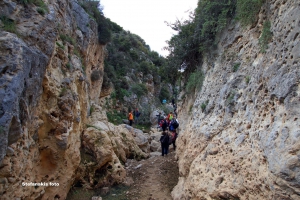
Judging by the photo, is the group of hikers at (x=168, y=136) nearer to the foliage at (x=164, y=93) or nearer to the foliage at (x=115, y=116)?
the foliage at (x=115, y=116)

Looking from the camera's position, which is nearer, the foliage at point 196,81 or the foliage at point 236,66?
the foliage at point 236,66

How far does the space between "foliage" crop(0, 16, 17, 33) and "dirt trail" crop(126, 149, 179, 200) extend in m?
5.59

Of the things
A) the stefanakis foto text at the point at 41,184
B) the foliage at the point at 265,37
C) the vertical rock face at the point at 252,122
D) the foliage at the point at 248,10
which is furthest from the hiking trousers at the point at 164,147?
the foliage at the point at 265,37

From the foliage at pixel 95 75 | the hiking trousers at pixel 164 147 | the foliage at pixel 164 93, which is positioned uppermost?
the foliage at pixel 164 93

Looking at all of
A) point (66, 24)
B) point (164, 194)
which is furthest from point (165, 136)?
point (66, 24)

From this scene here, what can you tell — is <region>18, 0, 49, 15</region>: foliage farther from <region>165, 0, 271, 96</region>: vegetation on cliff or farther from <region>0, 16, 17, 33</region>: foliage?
<region>165, 0, 271, 96</region>: vegetation on cliff

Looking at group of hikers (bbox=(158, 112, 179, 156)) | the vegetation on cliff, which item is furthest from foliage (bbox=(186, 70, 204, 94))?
group of hikers (bbox=(158, 112, 179, 156))

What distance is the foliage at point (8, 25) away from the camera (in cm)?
484

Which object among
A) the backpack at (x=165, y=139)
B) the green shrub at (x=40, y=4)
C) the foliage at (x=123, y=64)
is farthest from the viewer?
the foliage at (x=123, y=64)

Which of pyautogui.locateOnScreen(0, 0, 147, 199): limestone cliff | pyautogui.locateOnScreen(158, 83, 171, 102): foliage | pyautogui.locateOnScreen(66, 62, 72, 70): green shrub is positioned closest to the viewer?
pyautogui.locateOnScreen(0, 0, 147, 199): limestone cliff

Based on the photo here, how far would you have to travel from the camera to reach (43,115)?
5.74 meters

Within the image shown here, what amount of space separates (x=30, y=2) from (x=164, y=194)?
6.69 m

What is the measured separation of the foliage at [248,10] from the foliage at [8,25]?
18.4ft

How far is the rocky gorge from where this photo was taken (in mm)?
3672
